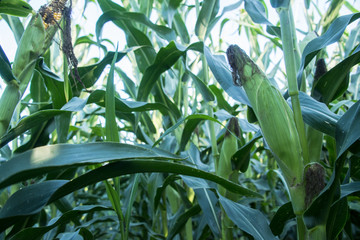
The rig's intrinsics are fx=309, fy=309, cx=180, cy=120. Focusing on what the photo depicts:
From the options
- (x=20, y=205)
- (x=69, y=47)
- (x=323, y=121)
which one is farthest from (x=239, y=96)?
(x=20, y=205)

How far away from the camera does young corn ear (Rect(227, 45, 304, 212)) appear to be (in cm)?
75

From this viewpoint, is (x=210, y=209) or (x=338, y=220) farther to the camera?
(x=210, y=209)

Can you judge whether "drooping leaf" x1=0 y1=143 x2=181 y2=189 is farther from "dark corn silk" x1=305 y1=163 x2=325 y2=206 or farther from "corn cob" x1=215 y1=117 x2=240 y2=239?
"corn cob" x1=215 y1=117 x2=240 y2=239

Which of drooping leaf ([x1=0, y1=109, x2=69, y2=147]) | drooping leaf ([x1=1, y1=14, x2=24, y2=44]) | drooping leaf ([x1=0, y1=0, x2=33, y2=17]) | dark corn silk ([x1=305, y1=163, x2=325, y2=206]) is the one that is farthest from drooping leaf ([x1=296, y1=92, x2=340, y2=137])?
drooping leaf ([x1=1, y1=14, x2=24, y2=44])

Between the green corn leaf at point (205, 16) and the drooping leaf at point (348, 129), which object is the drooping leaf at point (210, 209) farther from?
the green corn leaf at point (205, 16)

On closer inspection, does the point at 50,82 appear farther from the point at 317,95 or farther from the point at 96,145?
the point at 317,95

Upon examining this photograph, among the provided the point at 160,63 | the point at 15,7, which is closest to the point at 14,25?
the point at 15,7

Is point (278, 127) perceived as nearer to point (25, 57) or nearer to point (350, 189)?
point (350, 189)

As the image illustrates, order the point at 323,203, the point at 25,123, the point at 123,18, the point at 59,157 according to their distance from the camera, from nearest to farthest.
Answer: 1. the point at 59,157
2. the point at 323,203
3. the point at 25,123
4. the point at 123,18

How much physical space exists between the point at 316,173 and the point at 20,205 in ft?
2.07

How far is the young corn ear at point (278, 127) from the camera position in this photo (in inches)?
29.4

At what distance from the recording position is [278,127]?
0.75 m

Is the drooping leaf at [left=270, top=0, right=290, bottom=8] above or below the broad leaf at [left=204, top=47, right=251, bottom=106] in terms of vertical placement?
above

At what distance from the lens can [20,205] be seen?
52 cm
